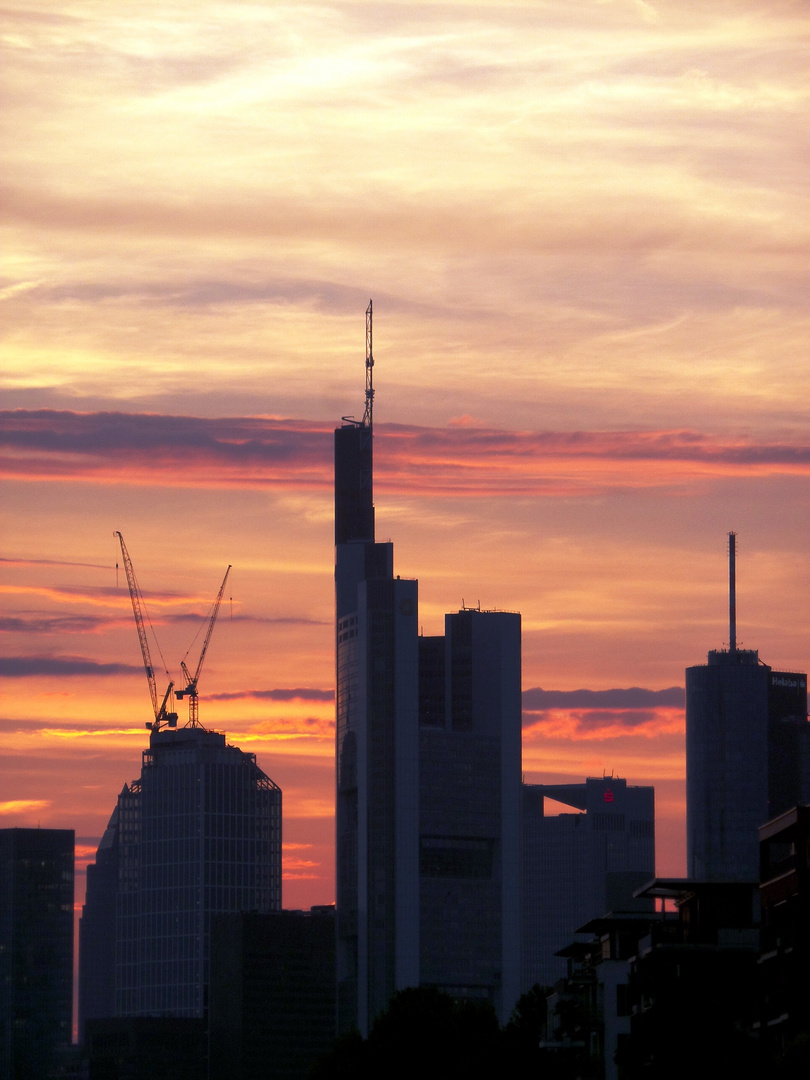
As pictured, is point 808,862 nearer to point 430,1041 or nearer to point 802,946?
point 802,946

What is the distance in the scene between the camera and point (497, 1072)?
18238cm

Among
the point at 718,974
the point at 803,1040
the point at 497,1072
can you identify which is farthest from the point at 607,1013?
the point at 803,1040

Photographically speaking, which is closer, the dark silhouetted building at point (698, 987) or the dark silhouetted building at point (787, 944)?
the dark silhouetted building at point (698, 987)

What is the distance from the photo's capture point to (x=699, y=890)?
159750 millimetres

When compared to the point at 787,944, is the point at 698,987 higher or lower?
lower

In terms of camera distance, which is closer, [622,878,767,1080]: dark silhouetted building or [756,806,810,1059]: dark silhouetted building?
[622,878,767,1080]: dark silhouetted building

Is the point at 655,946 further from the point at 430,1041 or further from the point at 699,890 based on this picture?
the point at 430,1041

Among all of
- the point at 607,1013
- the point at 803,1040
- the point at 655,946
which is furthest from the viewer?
the point at 607,1013

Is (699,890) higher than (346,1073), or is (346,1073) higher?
(699,890)

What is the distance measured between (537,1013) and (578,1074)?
27.3ft

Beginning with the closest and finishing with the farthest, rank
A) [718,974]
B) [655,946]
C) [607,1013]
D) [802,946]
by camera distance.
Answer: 1. [802,946]
2. [718,974]
3. [655,946]
4. [607,1013]

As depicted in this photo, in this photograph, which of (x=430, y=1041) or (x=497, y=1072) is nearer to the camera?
(x=497, y=1072)

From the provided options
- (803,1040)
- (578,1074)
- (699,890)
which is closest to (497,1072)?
(578,1074)

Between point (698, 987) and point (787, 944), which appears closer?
point (787, 944)
